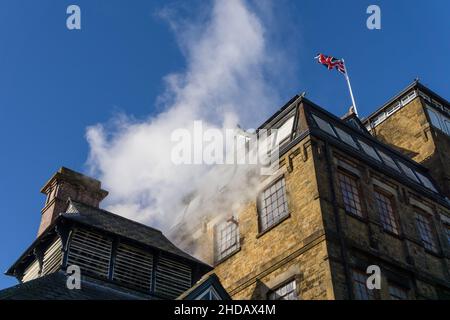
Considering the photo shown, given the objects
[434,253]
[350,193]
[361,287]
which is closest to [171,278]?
[361,287]

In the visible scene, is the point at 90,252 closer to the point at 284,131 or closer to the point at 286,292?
the point at 286,292

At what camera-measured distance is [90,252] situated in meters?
16.0

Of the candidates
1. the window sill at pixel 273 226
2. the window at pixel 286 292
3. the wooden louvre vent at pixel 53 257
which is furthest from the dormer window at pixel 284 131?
the wooden louvre vent at pixel 53 257

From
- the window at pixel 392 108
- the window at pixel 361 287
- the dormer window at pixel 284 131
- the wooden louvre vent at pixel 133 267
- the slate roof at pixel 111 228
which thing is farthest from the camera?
the window at pixel 392 108

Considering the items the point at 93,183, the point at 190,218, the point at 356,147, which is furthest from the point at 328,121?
the point at 93,183

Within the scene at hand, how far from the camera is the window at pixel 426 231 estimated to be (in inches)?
750

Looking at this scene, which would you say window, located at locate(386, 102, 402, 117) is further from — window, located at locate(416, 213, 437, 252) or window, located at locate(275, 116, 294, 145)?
window, located at locate(275, 116, 294, 145)

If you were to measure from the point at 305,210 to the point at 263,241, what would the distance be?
200 centimetres

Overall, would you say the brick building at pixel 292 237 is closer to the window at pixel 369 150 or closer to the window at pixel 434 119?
the window at pixel 369 150

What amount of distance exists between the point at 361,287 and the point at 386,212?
3742mm

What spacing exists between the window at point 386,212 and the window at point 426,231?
1289mm

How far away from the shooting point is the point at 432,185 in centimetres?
2248
